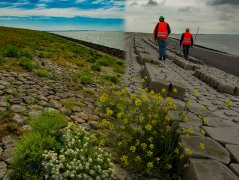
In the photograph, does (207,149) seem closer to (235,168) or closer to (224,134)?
(235,168)

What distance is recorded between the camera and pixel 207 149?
338 centimetres

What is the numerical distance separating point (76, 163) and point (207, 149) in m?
1.78

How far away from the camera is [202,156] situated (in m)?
3.19

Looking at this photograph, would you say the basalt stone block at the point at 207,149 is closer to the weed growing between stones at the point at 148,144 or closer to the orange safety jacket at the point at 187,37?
the weed growing between stones at the point at 148,144

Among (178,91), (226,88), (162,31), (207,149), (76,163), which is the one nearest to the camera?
(76,163)

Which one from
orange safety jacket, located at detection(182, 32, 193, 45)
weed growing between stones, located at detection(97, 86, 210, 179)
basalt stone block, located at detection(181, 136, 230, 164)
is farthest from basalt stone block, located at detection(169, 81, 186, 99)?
orange safety jacket, located at detection(182, 32, 193, 45)

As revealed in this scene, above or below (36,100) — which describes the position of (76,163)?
above

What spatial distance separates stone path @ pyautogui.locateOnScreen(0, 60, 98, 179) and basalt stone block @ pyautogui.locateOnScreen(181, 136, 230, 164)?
1.71 metres

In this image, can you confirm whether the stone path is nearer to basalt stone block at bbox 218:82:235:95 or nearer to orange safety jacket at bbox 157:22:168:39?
basalt stone block at bbox 218:82:235:95

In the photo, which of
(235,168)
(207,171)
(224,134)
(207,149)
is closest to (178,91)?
(224,134)

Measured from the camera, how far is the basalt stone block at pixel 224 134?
3.81 metres

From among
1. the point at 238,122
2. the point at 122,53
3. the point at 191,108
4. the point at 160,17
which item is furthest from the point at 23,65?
the point at 122,53

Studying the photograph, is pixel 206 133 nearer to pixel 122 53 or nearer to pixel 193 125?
pixel 193 125

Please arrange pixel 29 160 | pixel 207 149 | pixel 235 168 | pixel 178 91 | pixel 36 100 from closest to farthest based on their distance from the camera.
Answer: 1. pixel 29 160
2. pixel 235 168
3. pixel 207 149
4. pixel 36 100
5. pixel 178 91
